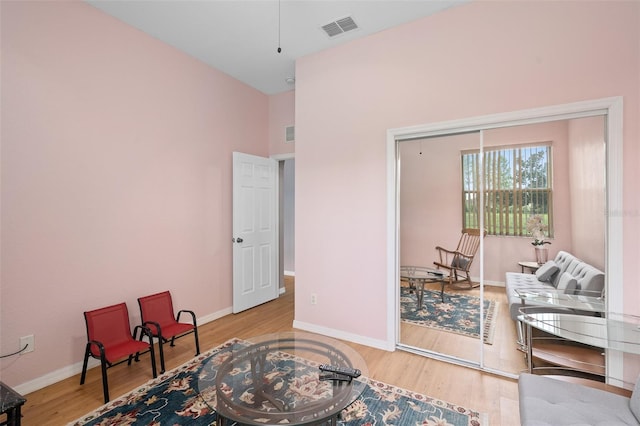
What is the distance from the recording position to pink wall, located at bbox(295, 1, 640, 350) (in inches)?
84.1

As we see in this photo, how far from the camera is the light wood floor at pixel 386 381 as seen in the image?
81.4 inches

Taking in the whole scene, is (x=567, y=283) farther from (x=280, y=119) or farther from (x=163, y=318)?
(x=280, y=119)

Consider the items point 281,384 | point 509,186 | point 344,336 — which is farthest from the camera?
point 344,336

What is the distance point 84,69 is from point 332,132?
2.37 meters

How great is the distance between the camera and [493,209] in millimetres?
2596

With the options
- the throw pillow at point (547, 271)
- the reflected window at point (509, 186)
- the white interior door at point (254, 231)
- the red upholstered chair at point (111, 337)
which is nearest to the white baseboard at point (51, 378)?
the red upholstered chair at point (111, 337)

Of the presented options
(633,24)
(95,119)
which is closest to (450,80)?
(633,24)

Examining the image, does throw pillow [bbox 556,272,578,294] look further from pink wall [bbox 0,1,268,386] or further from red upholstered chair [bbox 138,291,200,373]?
pink wall [bbox 0,1,268,386]

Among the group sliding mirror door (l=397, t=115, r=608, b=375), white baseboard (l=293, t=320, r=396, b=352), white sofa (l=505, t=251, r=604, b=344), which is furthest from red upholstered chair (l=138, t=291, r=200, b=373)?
white sofa (l=505, t=251, r=604, b=344)

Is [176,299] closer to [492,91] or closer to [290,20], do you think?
[290,20]

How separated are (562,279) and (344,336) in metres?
2.06

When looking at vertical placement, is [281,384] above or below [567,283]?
below

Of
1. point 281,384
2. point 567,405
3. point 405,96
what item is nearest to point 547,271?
point 567,405

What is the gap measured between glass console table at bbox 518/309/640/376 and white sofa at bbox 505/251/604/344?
15 cm
